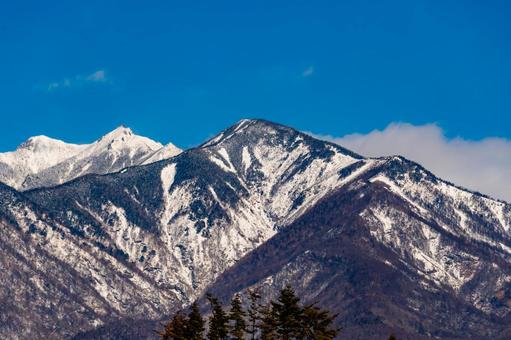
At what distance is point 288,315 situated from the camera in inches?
5443

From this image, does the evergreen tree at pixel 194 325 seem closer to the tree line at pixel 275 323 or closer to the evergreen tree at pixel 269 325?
the tree line at pixel 275 323

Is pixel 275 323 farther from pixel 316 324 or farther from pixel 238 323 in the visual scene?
pixel 238 323

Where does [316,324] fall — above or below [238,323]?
below

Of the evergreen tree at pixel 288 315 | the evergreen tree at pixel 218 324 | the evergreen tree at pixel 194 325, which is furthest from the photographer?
the evergreen tree at pixel 218 324

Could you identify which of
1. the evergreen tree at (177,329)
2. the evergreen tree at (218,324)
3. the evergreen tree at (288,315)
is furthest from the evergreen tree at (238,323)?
the evergreen tree at (288,315)

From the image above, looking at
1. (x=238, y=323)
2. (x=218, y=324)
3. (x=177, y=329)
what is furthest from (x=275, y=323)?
(x=177, y=329)

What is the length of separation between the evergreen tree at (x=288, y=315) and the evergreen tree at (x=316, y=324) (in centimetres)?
70

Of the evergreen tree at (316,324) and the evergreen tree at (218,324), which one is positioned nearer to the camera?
the evergreen tree at (316,324)

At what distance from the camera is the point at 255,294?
143625 millimetres

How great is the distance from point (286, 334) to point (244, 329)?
23.7 ft

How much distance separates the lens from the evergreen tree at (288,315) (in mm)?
137000

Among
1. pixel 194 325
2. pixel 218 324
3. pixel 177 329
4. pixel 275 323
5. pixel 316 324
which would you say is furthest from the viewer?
pixel 218 324

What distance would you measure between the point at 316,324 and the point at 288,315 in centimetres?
338

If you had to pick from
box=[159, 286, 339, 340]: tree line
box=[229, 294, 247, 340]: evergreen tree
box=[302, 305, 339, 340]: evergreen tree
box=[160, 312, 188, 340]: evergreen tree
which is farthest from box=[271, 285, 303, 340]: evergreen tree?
box=[160, 312, 188, 340]: evergreen tree
